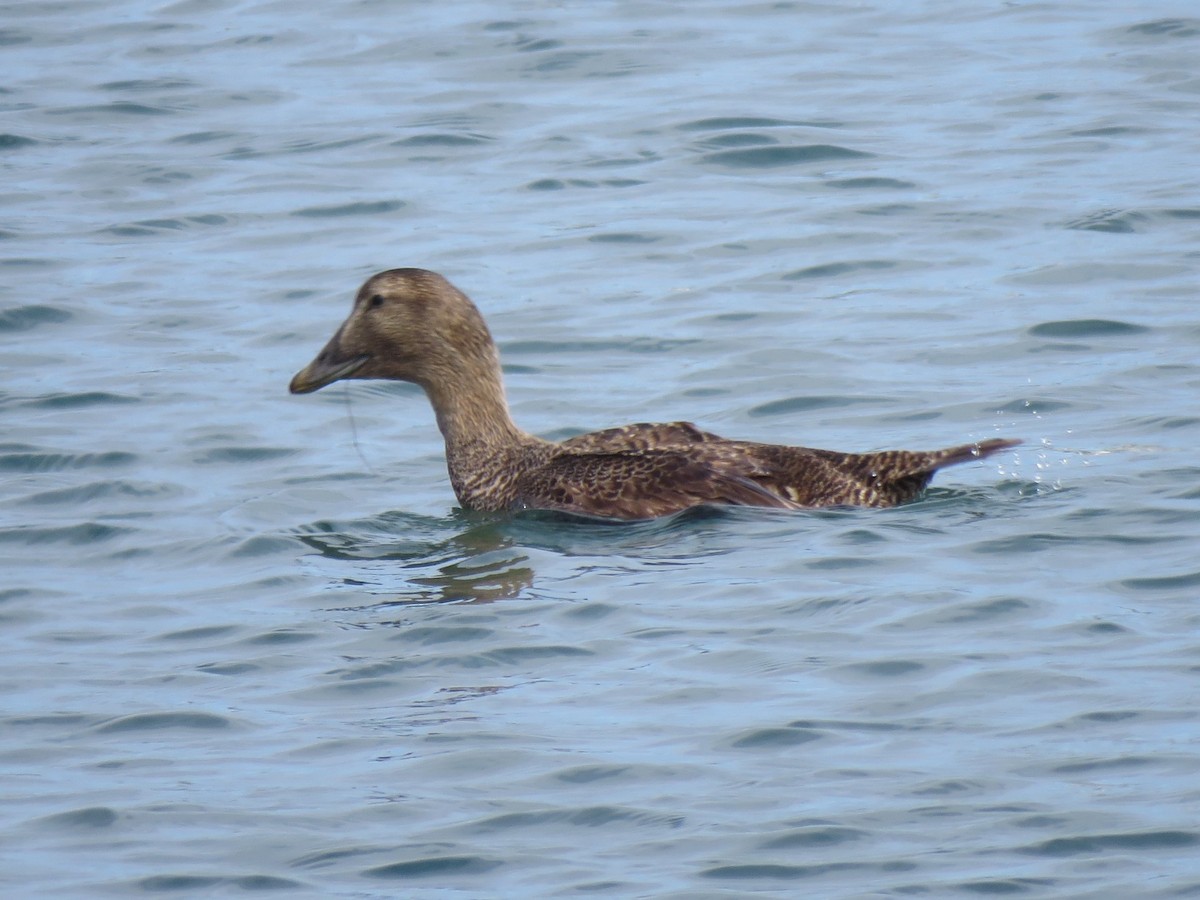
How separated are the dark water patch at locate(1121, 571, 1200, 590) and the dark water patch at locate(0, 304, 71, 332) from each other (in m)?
7.61

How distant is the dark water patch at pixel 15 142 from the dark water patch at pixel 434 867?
42.5ft

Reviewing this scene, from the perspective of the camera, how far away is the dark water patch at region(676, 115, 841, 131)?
17938 millimetres

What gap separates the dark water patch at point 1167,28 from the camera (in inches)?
765

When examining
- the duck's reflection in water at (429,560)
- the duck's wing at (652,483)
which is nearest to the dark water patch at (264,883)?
the duck's reflection in water at (429,560)

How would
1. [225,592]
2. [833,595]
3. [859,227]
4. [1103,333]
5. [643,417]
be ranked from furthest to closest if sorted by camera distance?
[859,227]
[1103,333]
[643,417]
[225,592]
[833,595]

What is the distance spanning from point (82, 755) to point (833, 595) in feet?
9.29

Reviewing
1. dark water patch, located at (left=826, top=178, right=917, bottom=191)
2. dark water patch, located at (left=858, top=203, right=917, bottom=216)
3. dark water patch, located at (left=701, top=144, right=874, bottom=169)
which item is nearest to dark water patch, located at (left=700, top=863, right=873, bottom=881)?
dark water patch, located at (left=858, top=203, right=917, bottom=216)

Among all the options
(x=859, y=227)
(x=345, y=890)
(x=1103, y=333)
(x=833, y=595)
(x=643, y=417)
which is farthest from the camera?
(x=859, y=227)

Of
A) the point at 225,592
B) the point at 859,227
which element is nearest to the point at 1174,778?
the point at 225,592

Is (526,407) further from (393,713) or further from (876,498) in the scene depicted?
(393,713)

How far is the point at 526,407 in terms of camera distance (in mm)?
12477

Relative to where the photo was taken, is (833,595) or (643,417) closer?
(833,595)

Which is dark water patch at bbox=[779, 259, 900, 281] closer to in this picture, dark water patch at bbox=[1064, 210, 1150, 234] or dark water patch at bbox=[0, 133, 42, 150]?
dark water patch at bbox=[1064, 210, 1150, 234]

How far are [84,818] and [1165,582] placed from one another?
4030 millimetres
